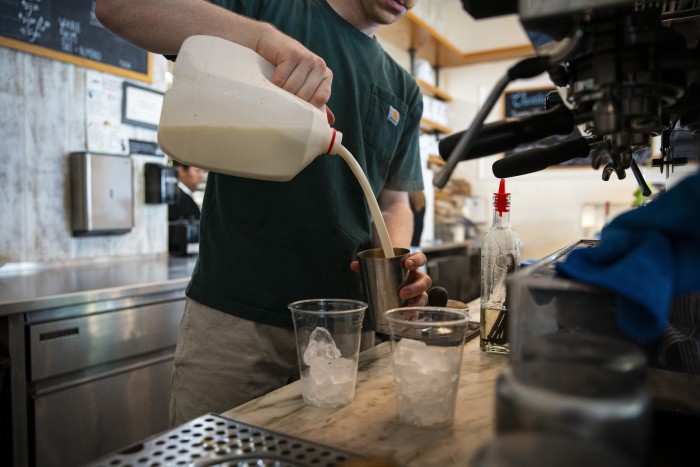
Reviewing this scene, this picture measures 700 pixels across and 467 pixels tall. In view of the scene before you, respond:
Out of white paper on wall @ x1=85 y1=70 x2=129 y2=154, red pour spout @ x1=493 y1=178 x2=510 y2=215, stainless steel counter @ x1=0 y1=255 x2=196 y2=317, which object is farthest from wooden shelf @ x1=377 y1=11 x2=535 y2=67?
red pour spout @ x1=493 y1=178 x2=510 y2=215

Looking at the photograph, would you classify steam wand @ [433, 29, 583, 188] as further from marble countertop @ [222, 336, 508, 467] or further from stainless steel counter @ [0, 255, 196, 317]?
stainless steel counter @ [0, 255, 196, 317]

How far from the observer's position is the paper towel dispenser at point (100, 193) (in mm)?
2191

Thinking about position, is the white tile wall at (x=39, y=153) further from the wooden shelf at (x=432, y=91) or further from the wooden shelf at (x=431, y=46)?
the wooden shelf at (x=432, y=91)

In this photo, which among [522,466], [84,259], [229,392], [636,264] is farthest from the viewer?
[84,259]

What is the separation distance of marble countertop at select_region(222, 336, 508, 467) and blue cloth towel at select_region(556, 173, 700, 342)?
0.22m

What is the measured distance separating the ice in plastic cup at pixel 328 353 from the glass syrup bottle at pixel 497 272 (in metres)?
0.31

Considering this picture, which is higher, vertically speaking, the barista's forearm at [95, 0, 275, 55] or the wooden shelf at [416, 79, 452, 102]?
the wooden shelf at [416, 79, 452, 102]

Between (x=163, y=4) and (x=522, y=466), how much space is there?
88 centimetres

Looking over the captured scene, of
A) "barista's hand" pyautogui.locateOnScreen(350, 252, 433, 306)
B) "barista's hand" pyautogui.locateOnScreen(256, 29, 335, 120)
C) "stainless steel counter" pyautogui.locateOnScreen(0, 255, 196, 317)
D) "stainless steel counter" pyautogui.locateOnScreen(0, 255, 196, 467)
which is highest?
"barista's hand" pyautogui.locateOnScreen(256, 29, 335, 120)

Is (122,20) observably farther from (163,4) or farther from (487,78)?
(487,78)

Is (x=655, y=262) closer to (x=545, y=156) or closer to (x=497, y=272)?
(x=545, y=156)

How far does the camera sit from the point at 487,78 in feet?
16.5

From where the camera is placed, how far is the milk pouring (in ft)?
2.60

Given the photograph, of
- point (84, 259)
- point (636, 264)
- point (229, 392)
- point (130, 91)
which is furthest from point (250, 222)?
point (130, 91)
